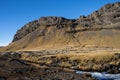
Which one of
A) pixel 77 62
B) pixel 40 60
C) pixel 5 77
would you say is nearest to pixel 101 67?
pixel 77 62

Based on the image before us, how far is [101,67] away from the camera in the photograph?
237 ft

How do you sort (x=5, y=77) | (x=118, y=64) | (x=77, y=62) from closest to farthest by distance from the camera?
1. (x=5, y=77)
2. (x=118, y=64)
3. (x=77, y=62)

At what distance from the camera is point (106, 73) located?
6856 centimetres

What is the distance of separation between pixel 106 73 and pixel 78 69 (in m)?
8.88

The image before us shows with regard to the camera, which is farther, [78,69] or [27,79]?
[78,69]

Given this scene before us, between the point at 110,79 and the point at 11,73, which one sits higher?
the point at 11,73

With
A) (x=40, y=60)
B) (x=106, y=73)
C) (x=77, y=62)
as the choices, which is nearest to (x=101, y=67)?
(x=106, y=73)

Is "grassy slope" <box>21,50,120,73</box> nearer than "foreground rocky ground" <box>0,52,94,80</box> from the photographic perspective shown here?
No

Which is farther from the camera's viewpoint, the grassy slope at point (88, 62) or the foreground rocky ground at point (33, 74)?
the grassy slope at point (88, 62)

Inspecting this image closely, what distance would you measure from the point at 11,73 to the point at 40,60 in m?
40.3

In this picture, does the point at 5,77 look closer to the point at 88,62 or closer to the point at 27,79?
the point at 27,79

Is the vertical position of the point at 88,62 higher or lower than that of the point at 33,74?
higher

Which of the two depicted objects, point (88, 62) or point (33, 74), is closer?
point (33, 74)

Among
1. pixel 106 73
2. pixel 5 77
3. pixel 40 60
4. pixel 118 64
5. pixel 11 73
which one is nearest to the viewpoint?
pixel 5 77
